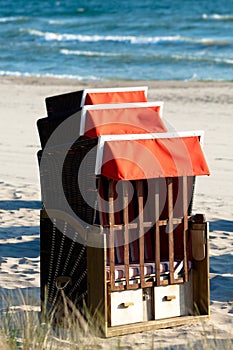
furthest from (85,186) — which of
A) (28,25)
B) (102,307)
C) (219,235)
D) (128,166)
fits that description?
(28,25)

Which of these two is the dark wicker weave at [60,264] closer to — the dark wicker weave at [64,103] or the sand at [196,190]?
the sand at [196,190]

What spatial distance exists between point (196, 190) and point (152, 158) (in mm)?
4434

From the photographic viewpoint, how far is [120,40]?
31953mm

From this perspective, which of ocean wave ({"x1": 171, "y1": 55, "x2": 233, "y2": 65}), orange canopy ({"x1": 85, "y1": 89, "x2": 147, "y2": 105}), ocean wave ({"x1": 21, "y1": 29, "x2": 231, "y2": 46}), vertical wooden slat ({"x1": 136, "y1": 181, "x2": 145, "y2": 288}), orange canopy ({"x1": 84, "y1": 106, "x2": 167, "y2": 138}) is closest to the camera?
vertical wooden slat ({"x1": 136, "y1": 181, "x2": 145, "y2": 288})

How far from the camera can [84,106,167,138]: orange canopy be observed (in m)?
5.82

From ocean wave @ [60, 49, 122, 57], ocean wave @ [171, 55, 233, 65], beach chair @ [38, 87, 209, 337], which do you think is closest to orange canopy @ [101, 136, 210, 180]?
beach chair @ [38, 87, 209, 337]

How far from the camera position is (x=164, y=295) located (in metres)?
5.41

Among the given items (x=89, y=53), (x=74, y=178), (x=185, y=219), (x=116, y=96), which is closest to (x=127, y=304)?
(x=185, y=219)

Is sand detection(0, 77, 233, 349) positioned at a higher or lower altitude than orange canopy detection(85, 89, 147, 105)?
lower

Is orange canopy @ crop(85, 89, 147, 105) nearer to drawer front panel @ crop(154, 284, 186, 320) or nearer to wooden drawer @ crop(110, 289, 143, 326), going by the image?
drawer front panel @ crop(154, 284, 186, 320)

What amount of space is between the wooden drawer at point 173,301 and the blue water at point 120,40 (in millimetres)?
16770

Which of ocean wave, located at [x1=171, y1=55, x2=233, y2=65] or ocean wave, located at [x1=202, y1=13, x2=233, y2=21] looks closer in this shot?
ocean wave, located at [x1=171, y1=55, x2=233, y2=65]

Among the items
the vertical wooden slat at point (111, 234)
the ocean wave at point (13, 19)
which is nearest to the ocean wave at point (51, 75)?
the vertical wooden slat at point (111, 234)

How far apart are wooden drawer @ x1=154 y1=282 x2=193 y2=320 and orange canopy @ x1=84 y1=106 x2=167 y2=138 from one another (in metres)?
1.03
